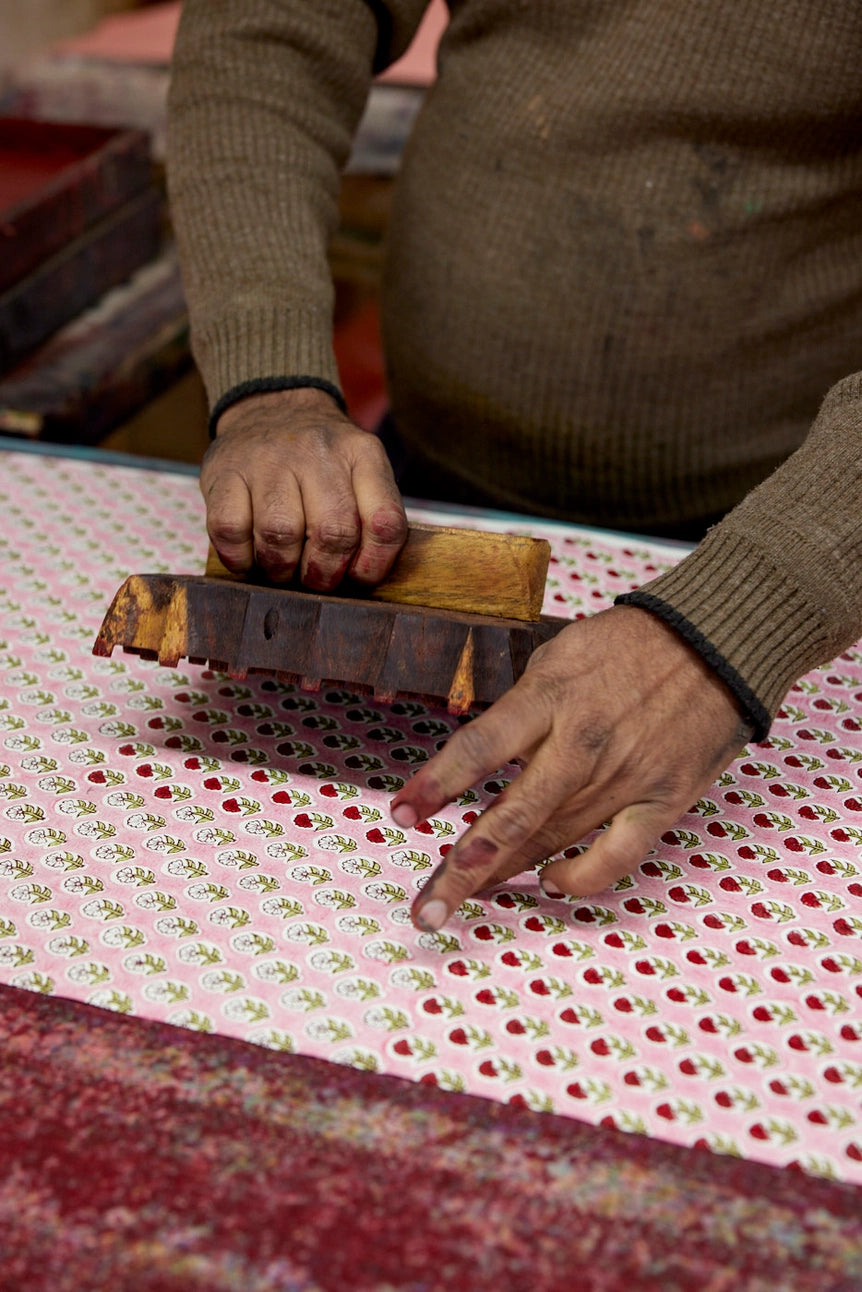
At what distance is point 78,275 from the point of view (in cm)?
193

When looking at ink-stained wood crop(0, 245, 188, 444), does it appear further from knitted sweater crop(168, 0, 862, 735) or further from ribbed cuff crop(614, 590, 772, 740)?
ribbed cuff crop(614, 590, 772, 740)

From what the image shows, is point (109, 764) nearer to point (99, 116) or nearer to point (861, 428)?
point (861, 428)

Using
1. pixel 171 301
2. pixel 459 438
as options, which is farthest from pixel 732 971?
pixel 171 301

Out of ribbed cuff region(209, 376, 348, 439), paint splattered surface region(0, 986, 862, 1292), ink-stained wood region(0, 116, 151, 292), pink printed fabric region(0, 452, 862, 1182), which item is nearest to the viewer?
paint splattered surface region(0, 986, 862, 1292)

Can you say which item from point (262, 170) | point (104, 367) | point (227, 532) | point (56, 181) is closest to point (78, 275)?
point (56, 181)

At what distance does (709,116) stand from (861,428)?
43 cm

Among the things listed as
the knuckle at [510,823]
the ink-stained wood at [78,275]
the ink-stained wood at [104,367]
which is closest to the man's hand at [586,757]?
the knuckle at [510,823]

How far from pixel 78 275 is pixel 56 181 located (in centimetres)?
15

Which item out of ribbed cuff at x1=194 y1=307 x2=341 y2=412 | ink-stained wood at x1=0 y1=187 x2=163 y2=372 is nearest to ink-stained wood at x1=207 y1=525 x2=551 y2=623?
ribbed cuff at x1=194 y1=307 x2=341 y2=412

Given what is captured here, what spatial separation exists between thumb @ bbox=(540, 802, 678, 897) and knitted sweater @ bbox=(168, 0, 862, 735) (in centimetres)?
51

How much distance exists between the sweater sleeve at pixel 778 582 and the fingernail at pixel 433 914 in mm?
249

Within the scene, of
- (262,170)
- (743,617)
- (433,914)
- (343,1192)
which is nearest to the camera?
(343,1192)

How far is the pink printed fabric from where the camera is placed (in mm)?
674

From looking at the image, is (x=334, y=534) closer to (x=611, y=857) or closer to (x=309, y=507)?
(x=309, y=507)
